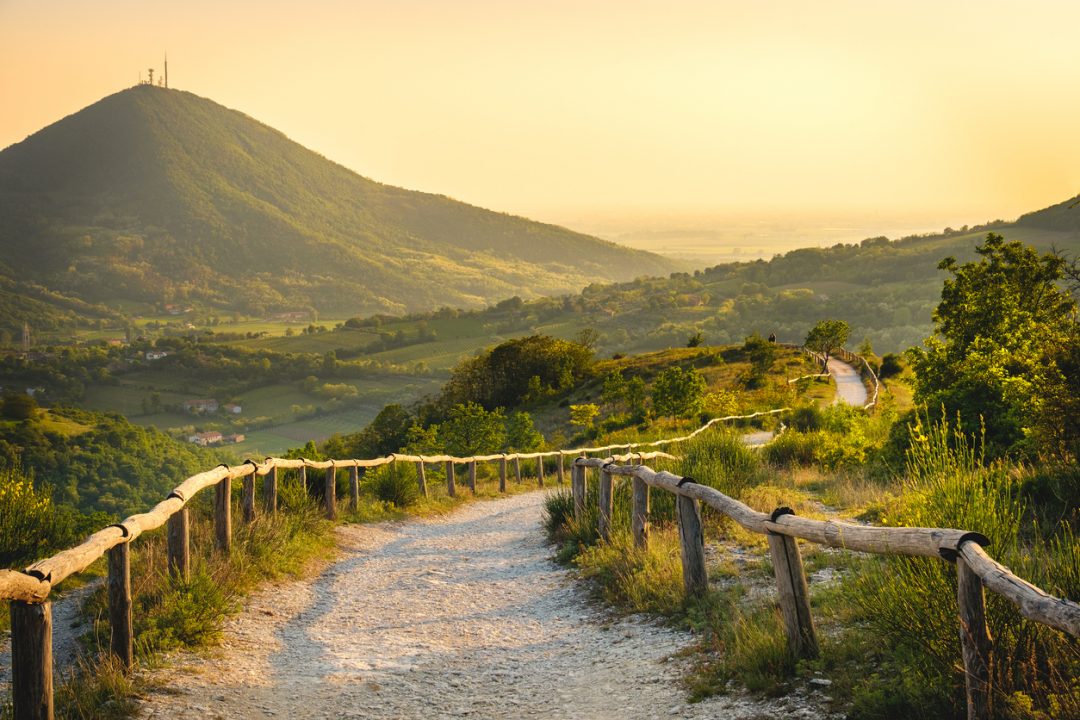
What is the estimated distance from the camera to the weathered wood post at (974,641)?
389 cm

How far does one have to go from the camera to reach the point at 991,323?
60.8 feet

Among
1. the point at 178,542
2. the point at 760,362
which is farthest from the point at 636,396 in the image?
the point at 178,542

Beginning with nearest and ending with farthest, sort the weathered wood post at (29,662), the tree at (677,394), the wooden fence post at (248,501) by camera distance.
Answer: the weathered wood post at (29,662)
the wooden fence post at (248,501)
the tree at (677,394)

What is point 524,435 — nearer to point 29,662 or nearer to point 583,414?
point 583,414

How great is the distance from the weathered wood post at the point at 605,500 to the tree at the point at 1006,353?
366cm

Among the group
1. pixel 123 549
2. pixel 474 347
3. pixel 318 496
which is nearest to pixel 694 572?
pixel 123 549

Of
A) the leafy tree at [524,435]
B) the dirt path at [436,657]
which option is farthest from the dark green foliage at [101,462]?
the dirt path at [436,657]

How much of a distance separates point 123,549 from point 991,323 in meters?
18.1

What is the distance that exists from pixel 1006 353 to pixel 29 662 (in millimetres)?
13041

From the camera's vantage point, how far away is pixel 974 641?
12.8ft

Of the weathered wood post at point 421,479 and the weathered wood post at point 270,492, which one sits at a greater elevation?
the weathered wood post at point 270,492

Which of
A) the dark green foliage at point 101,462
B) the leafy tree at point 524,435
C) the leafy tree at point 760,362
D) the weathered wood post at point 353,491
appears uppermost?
the leafy tree at point 760,362

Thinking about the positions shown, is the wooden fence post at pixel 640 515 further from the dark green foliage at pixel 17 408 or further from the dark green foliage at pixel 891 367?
the dark green foliage at pixel 17 408

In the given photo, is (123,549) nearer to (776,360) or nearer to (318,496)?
(318,496)
